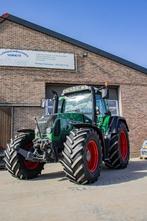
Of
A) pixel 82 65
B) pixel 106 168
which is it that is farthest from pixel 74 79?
pixel 106 168

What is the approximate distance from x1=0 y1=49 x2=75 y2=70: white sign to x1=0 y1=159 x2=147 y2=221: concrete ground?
356 inches

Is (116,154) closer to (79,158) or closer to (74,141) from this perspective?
(74,141)

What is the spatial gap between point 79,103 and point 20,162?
8.79 ft

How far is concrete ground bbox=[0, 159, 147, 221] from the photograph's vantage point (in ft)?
17.5

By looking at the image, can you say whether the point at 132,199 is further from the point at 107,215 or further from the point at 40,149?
the point at 40,149

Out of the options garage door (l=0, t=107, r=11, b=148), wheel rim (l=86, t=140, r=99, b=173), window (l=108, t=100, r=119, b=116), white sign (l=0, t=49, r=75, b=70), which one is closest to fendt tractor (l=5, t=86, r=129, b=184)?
wheel rim (l=86, t=140, r=99, b=173)

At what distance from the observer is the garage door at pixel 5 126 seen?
1652cm

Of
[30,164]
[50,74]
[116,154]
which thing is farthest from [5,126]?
[116,154]

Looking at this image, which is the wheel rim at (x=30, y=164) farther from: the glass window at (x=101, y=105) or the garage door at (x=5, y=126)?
the garage door at (x=5, y=126)

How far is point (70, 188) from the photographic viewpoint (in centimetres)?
768

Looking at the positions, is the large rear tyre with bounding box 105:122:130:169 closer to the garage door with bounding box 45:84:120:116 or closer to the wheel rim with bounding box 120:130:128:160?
the wheel rim with bounding box 120:130:128:160

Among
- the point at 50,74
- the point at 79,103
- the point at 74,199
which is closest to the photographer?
the point at 74,199

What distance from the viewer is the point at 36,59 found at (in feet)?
57.6

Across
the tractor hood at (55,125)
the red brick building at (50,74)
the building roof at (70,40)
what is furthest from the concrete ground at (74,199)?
the building roof at (70,40)
